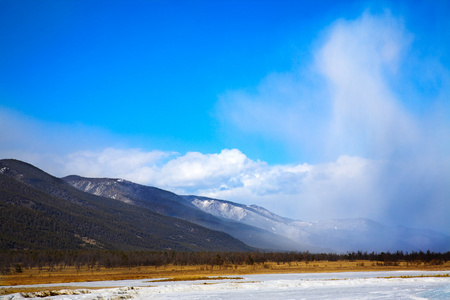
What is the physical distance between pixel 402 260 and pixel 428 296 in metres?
99.2

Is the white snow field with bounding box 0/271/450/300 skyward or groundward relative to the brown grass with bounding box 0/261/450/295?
skyward

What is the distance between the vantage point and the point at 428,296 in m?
34.7

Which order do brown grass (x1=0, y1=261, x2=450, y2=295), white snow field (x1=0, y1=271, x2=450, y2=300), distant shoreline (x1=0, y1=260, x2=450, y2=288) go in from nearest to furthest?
white snow field (x1=0, y1=271, x2=450, y2=300) < brown grass (x1=0, y1=261, x2=450, y2=295) < distant shoreline (x1=0, y1=260, x2=450, y2=288)

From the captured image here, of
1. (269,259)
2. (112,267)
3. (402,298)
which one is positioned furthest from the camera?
(269,259)

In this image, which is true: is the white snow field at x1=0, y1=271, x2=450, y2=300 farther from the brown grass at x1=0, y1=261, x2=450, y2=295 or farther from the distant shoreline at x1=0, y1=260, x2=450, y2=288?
the distant shoreline at x1=0, y1=260, x2=450, y2=288

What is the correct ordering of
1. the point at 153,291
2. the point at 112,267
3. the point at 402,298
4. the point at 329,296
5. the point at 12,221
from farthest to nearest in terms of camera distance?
the point at 12,221, the point at 112,267, the point at 153,291, the point at 329,296, the point at 402,298

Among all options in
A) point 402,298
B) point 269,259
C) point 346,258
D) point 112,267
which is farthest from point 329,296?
point 346,258

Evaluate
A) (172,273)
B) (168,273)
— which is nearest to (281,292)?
(172,273)

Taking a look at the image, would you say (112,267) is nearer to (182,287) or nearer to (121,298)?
(182,287)

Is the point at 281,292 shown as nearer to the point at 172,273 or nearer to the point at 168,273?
the point at 172,273

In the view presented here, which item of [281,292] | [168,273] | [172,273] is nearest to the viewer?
[281,292]

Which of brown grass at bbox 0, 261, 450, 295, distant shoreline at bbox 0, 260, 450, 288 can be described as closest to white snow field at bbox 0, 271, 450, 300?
brown grass at bbox 0, 261, 450, 295

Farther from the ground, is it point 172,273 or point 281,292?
point 281,292

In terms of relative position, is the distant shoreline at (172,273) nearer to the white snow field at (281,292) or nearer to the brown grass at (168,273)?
the brown grass at (168,273)
